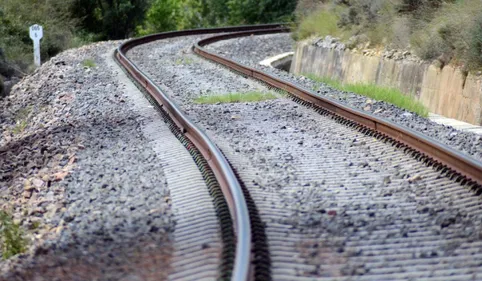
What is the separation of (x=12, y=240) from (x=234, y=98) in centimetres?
742

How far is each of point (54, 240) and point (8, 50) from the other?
75.6 feet

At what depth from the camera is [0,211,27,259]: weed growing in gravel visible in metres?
6.73

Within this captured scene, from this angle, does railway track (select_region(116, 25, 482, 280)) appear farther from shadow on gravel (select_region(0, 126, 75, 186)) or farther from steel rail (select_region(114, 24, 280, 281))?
shadow on gravel (select_region(0, 126, 75, 186))

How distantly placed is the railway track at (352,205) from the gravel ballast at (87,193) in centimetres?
56

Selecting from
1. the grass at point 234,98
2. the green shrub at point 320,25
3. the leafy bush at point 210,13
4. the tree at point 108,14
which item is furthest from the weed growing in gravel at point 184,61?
the leafy bush at point 210,13

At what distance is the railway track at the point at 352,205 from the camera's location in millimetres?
5484

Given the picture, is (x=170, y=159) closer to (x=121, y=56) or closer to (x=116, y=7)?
(x=121, y=56)

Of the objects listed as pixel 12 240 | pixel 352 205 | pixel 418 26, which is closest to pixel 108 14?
pixel 418 26

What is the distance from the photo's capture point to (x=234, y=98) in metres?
13.9

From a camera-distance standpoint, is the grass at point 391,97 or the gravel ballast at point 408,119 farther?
the grass at point 391,97

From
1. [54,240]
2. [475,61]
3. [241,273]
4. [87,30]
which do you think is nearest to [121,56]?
[475,61]

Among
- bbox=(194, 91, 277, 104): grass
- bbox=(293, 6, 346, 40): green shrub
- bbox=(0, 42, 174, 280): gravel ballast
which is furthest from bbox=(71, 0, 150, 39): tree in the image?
bbox=(194, 91, 277, 104): grass

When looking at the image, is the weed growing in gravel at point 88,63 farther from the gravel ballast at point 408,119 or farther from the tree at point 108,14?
the tree at point 108,14

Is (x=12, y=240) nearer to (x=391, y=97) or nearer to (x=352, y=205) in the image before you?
(x=352, y=205)
